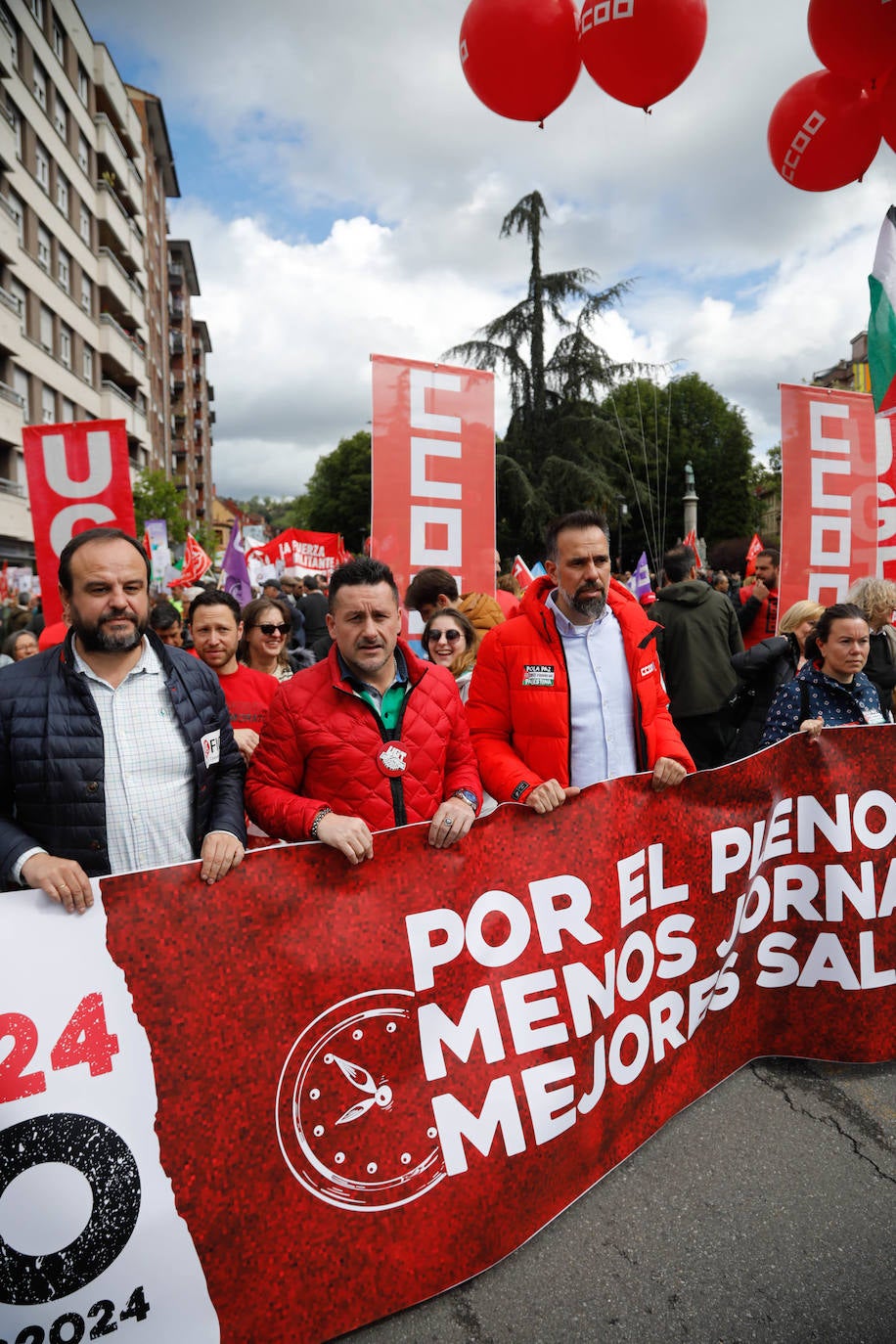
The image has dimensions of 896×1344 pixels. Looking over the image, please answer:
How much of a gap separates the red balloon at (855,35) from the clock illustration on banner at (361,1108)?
16.1 ft

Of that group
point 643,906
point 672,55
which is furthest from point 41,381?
point 643,906

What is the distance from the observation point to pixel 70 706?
7.35ft

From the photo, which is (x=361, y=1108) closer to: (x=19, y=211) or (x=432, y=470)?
(x=432, y=470)

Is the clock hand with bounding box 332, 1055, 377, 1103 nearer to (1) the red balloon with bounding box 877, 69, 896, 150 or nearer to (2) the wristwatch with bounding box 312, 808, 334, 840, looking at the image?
(2) the wristwatch with bounding box 312, 808, 334, 840

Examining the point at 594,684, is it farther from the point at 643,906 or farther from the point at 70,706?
the point at 70,706

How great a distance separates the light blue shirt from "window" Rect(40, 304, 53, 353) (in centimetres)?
3110

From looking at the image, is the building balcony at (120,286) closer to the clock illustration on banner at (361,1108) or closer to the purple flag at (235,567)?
the purple flag at (235,567)

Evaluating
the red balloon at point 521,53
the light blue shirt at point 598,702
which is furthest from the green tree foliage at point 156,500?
the light blue shirt at point 598,702

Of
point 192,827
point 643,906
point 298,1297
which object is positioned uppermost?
point 192,827

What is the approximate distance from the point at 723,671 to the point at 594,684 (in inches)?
99.9

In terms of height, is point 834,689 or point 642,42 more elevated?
point 642,42

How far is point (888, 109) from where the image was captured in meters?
4.41

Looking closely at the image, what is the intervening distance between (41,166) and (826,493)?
3309 cm

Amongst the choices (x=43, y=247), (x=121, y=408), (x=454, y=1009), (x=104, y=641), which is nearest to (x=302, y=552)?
(x=104, y=641)
